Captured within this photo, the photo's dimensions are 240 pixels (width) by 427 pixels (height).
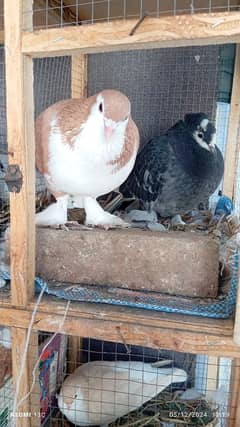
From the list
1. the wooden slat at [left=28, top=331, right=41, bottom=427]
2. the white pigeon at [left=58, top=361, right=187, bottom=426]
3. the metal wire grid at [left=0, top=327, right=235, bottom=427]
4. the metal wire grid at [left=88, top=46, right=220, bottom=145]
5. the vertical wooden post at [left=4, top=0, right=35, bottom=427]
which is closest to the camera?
the vertical wooden post at [left=4, top=0, right=35, bottom=427]

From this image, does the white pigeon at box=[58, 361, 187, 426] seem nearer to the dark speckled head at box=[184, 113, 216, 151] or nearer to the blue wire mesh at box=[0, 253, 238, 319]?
the blue wire mesh at box=[0, 253, 238, 319]

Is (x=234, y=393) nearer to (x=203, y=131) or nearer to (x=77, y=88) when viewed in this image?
(x=203, y=131)

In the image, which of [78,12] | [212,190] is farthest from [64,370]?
[78,12]

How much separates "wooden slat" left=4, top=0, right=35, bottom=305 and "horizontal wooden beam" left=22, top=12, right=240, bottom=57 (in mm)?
32

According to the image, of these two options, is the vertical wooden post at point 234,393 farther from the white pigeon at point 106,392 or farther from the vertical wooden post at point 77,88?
the vertical wooden post at point 77,88

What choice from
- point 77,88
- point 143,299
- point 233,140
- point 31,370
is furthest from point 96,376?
point 77,88

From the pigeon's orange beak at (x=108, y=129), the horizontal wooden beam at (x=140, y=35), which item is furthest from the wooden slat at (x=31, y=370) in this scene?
the horizontal wooden beam at (x=140, y=35)

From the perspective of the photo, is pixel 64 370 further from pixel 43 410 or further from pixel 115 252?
pixel 115 252

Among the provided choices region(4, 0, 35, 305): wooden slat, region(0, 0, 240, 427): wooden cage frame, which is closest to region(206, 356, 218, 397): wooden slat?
region(0, 0, 240, 427): wooden cage frame

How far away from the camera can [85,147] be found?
2.80 feet

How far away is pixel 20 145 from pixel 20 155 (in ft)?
0.07

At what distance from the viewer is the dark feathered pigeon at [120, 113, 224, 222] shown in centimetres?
146

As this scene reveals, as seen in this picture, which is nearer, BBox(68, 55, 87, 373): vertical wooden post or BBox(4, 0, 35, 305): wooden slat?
BBox(4, 0, 35, 305): wooden slat

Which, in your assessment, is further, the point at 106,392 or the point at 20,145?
the point at 106,392
